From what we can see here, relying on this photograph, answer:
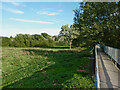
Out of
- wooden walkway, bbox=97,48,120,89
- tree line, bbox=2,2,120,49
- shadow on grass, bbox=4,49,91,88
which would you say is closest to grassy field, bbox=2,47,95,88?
shadow on grass, bbox=4,49,91,88

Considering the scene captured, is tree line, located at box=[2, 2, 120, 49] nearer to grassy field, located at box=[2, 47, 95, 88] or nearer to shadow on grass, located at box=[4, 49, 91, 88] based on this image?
grassy field, located at box=[2, 47, 95, 88]

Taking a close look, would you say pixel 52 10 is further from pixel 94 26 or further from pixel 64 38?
pixel 64 38

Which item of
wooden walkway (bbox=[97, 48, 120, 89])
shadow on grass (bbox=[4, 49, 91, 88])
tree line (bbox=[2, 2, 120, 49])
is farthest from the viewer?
tree line (bbox=[2, 2, 120, 49])

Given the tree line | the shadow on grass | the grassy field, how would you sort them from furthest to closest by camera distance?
the tree line, the shadow on grass, the grassy field

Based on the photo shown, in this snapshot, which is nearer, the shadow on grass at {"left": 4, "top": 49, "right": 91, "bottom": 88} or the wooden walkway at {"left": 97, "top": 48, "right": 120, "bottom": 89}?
the wooden walkway at {"left": 97, "top": 48, "right": 120, "bottom": 89}

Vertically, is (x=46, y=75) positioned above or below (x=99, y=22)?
below

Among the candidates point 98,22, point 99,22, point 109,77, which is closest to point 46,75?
point 109,77

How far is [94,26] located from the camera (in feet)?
44.7

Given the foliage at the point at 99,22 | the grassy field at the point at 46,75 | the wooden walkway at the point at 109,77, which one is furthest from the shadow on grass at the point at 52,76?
the foliage at the point at 99,22

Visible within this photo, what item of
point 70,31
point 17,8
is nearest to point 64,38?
point 70,31

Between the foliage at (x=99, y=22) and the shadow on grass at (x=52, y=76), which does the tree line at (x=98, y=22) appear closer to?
the foliage at (x=99, y=22)

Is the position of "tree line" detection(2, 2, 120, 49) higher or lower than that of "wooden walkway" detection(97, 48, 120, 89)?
higher

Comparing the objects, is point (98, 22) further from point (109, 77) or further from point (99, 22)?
point (109, 77)

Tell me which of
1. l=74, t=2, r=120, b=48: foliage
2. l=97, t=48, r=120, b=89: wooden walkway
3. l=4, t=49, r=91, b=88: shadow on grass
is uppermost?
l=74, t=2, r=120, b=48: foliage
